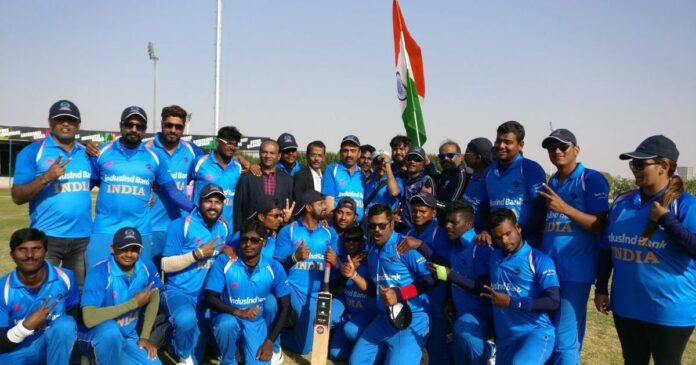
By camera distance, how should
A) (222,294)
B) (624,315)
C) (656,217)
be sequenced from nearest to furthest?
(656,217)
(624,315)
(222,294)

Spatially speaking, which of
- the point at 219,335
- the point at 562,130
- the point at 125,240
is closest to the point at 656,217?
the point at 562,130

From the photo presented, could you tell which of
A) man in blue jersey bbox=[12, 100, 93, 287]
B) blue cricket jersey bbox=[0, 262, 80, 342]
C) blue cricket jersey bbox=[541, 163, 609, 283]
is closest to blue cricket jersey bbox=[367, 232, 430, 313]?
blue cricket jersey bbox=[541, 163, 609, 283]

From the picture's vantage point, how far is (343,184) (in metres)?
6.76

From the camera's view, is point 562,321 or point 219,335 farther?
point 219,335

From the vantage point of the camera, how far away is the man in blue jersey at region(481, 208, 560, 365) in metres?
4.19

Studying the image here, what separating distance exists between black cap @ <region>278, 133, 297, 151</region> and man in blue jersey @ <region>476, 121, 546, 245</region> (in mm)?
3085

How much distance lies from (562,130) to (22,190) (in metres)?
4.89

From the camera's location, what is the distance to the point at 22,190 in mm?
4734

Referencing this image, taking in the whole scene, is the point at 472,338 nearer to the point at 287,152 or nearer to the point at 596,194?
the point at 596,194

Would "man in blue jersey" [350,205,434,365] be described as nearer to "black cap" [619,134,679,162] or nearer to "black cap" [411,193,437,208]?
"black cap" [411,193,437,208]

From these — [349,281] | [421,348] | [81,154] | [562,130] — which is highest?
[562,130]

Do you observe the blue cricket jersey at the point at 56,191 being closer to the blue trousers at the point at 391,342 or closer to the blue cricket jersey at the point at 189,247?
the blue cricket jersey at the point at 189,247

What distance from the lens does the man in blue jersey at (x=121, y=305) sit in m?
4.34

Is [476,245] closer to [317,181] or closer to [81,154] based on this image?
[317,181]
